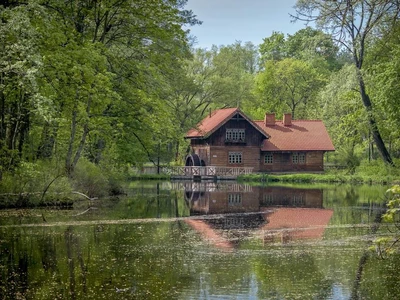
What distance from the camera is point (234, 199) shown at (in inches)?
1219

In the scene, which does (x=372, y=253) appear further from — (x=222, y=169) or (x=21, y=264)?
(x=222, y=169)

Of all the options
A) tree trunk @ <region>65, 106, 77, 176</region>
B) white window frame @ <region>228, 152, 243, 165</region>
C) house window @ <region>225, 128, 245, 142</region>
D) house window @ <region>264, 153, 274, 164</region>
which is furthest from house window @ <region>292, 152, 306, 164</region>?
tree trunk @ <region>65, 106, 77, 176</region>

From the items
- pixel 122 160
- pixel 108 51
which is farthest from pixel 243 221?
pixel 122 160

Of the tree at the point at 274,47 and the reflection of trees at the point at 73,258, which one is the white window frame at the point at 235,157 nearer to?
the tree at the point at 274,47

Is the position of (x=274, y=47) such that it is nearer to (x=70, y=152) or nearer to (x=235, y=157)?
(x=235, y=157)

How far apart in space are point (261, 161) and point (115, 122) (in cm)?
2984

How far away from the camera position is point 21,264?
1234 centimetres

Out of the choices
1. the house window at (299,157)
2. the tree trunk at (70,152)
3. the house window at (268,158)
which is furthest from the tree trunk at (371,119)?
the tree trunk at (70,152)

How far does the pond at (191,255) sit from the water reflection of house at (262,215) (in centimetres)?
5

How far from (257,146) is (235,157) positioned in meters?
2.30

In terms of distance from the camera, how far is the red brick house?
→ 5622 cm

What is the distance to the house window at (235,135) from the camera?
56.5m

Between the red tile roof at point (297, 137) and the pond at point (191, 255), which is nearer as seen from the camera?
the pond at point (191, 255)

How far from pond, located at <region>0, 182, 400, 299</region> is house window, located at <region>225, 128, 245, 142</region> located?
32.5 m
